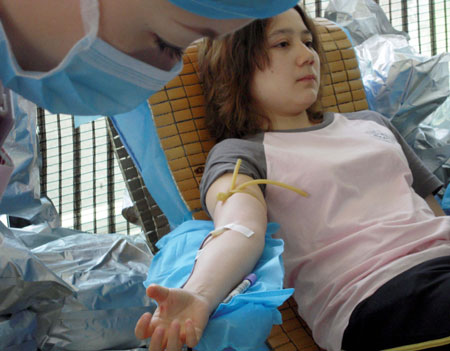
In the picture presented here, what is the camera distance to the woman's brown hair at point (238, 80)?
1392mm

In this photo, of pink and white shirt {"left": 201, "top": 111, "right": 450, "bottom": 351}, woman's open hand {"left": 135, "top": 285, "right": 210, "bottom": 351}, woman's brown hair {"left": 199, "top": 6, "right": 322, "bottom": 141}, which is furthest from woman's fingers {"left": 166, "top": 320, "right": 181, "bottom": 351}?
woman's brown hair {"left": 199, "top": 6, "right": 322, "bottom": 141}

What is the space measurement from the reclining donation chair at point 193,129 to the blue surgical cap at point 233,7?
2.48 feet

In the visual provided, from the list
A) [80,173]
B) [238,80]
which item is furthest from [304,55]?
[80,173]

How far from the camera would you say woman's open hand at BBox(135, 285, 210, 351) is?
77 cm

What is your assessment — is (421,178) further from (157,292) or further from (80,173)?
(80,173)

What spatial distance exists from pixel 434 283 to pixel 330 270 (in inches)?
8.5

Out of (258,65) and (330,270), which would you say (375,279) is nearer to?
(330,270)

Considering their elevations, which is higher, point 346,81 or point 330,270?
point 346,81

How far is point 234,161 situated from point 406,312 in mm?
463

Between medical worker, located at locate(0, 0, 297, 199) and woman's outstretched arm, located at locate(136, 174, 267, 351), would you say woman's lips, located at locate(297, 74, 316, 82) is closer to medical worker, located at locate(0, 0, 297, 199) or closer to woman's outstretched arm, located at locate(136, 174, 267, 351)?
woman's outstretched arm, located at locate(136, 174, 267, 351)

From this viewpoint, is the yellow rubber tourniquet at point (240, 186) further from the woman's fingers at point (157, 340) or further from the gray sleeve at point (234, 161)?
the woman's fingers at point (157, 340)

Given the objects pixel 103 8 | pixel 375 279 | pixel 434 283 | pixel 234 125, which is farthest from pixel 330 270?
pixel 103 8

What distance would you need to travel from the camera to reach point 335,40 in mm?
1842

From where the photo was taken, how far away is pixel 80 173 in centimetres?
206
